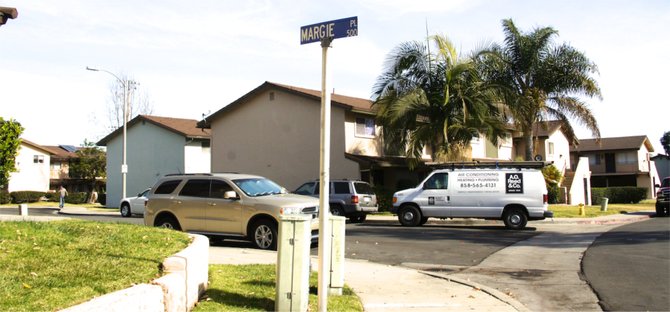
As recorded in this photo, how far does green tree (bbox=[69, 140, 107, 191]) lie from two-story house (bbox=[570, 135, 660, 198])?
46725mm

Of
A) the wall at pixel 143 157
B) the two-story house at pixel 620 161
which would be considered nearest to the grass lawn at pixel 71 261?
the wall at pixel 143 157

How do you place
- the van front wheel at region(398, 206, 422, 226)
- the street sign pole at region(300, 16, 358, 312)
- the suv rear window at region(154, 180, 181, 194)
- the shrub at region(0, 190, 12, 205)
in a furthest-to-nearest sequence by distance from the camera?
the shrub at region(0, 190, 12, 205), the van front wheel at region(398, 206, 422, 226), the suv rear window at region(154, 180, 181, 194), the street sign pole at region(300, 16, 358, 312)

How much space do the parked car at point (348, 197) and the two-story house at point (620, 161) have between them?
138 feet

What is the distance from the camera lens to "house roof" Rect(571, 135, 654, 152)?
2279 inches

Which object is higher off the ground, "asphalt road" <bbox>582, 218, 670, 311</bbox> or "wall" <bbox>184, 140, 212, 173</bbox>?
"wall" <bbox>184, 140, 212, 173</bbox>

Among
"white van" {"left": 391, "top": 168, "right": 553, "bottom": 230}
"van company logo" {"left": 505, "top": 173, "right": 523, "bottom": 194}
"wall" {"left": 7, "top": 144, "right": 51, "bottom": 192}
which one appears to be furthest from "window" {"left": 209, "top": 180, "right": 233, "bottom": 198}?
"wall" {"left": 7, "top": 144, "right": 51, "bottom": 192}

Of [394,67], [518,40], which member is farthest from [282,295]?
[518,40]

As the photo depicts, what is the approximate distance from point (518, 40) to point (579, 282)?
1979 cm

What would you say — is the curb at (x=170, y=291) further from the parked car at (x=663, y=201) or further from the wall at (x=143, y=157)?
the wall at (x=143, y=157)

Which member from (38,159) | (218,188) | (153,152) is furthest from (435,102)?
(38,159)

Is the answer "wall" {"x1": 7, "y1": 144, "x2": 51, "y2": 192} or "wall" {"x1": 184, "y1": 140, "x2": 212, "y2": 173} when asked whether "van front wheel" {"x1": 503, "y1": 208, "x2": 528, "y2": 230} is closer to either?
"wall" {"x1": 184, "y1": 140, "x2": 212, "y2": 173}

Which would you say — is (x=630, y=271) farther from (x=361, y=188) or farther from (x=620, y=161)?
(x=620, y=161)

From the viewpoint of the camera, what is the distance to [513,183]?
19703 mm

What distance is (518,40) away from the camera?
89.5ft
